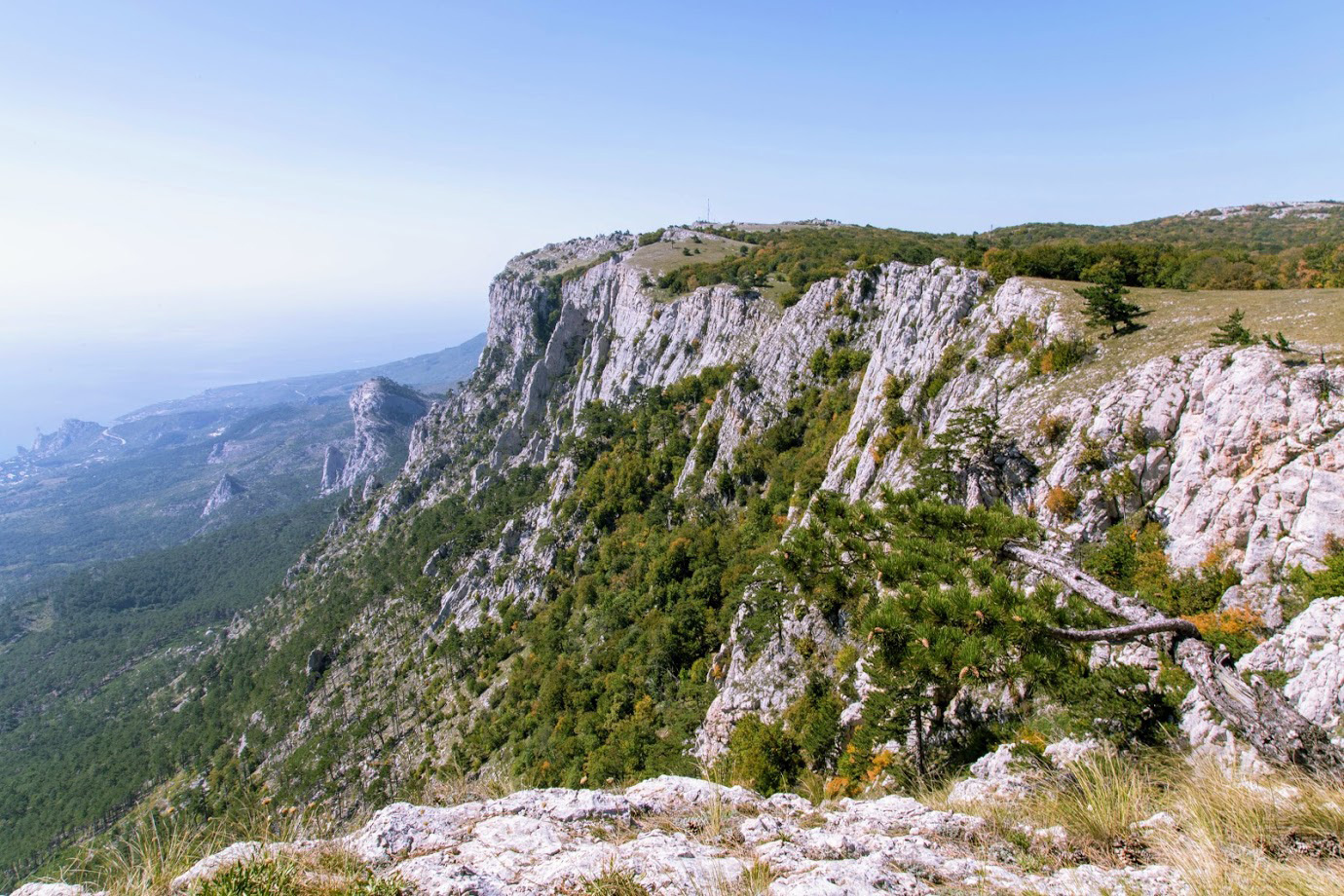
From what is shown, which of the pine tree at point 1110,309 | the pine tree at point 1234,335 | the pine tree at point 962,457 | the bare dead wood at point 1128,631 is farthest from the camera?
the pine tree at point 1110,309

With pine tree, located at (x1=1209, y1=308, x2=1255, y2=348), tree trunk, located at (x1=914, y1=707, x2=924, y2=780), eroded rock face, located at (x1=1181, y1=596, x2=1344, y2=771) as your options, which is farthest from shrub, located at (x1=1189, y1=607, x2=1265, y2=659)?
pine tree, located at (x1=1209, y1=308, x2=1255, y2=348)

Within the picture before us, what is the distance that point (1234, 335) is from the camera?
1466cm

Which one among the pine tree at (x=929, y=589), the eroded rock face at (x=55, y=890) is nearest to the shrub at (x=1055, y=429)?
the pine tree at (x=929, y=589)

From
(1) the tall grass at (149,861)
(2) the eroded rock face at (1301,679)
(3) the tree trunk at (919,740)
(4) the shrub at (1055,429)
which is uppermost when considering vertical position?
(4) the shrub at (1055,429)

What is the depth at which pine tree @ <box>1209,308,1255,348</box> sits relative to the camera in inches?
569

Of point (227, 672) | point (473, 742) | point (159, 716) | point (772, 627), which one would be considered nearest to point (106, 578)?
point (159, 716)

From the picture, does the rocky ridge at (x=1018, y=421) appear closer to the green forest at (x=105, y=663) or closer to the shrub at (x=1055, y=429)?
the shrub at (x=1055, y=429)

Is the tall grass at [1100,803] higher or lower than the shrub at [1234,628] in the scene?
higher

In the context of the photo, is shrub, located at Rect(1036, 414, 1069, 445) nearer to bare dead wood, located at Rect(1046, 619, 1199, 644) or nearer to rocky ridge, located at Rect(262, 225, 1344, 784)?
rocky ridge, located at Rect(262, 225, 1344, 784)

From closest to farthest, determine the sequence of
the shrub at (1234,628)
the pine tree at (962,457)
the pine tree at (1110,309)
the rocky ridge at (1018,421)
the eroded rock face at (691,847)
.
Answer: the eroded rock face at (691,847) < the shrub at (1234,628) < the rocky ridge at (1018,421) < the pine tree at (962,457) < the pine tree at (1110,309)

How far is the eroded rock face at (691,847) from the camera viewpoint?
4.70 meters

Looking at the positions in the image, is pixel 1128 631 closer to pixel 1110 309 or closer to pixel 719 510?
pixel 1110 309

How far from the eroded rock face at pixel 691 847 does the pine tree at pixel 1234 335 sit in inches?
627

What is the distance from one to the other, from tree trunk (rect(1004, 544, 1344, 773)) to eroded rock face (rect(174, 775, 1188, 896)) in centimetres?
295
